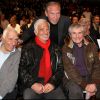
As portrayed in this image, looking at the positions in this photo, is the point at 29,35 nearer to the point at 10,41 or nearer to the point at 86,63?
the point at 10,41

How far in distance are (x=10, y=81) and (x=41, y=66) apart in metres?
0.44

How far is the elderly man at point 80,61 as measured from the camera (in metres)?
4.24

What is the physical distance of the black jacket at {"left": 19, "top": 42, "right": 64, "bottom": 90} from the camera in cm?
411

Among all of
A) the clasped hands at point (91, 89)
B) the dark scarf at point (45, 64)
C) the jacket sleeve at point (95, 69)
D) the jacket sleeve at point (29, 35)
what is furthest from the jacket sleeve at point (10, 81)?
the jacket sleeve at point (95, 69)

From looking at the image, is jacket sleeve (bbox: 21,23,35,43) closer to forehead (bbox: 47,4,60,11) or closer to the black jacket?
forehead (bbox: 47,4,60,11)

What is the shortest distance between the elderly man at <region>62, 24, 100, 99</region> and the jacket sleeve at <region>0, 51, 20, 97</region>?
2.14ft

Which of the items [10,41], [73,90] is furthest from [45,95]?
[10,41]

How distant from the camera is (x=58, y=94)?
398 centimetres

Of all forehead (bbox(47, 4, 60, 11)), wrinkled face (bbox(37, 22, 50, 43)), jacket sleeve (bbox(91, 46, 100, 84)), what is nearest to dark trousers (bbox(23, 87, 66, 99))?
jacket sleeve (bbox(91, 46, 100, 84))

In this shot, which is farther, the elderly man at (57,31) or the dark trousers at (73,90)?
the elderly man at (57,31)

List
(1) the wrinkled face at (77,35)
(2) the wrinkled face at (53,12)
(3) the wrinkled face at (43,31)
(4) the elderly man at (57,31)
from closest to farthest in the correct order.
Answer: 1. (3) the wrinkled face at (43,31)
2. (1) the wrinkled face at (77,35)
3. (2) the wrinkled face at (53,12)
4. (4) the elderly man at (57,31)

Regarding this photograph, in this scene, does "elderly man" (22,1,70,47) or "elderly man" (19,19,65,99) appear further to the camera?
"elderly man" (22,1,70,47)

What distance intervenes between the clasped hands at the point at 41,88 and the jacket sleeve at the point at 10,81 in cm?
25

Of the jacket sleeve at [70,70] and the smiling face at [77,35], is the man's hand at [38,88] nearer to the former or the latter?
the jacket sleeve at [70,70]
